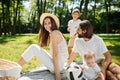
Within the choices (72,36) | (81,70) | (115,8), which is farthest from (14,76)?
(115,8)

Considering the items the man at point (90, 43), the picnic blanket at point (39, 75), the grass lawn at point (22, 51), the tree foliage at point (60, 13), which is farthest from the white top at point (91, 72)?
the tree foliage at point (60, 13)

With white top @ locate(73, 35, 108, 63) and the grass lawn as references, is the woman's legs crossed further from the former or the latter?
the grass lawn

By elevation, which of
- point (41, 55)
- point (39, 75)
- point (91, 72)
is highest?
point (41, 55)

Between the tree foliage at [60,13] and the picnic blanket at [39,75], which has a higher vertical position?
the picnic blanket at [39,75]

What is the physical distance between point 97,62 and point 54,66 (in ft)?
2.79

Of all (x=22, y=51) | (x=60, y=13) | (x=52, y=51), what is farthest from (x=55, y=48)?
(x=60, y=13)

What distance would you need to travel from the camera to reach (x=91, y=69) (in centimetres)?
543

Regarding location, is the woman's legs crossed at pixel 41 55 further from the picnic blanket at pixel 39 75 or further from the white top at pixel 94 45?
the white top at pixel 94 45

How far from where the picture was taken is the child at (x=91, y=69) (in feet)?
17.6

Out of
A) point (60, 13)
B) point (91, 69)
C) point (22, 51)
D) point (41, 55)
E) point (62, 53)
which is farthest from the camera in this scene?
point (60, 13)

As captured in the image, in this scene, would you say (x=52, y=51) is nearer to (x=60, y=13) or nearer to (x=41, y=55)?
(x=41, y=55)

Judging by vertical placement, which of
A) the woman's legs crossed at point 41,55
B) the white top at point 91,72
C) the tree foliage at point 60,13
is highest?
the woman's legs crossed at point 41,55

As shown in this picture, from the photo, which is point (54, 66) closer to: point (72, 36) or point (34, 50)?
point (34, 50)

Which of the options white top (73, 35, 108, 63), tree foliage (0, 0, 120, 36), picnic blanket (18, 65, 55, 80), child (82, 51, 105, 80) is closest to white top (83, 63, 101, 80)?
child (82, 51, 105, 80)
